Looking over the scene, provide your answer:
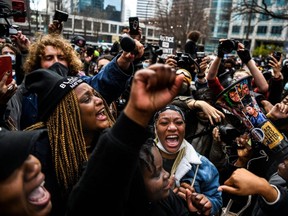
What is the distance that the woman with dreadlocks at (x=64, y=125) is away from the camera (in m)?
1.33

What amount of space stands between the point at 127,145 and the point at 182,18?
29604 millimetres

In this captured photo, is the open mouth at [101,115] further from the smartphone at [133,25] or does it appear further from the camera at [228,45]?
the camera at [228,45]

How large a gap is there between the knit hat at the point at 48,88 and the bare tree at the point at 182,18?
27.7 m

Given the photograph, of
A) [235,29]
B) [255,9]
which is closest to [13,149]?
[255,9]

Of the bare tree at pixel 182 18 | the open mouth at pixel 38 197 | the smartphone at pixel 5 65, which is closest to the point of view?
the open mouth at pixel 38 197

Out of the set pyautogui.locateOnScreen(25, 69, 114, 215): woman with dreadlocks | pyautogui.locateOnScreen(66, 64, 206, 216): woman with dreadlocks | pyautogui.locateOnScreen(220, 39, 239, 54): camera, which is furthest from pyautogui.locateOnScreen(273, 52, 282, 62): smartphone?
pyautogui.locateOnScreen(66, 64, 206, 216): woman with dreadlocks

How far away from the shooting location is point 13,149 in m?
0.92

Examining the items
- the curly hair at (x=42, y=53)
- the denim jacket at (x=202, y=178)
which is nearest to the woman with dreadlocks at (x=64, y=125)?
the denim jacket at (x=202, y=178)

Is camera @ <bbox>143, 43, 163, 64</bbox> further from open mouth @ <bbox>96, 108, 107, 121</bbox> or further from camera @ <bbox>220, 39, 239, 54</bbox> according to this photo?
open mouth @ <bbox>96, 108, 107, 121</bbox>

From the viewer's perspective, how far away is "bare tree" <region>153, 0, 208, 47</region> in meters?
28.4

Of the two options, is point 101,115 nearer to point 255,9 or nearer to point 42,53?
point 42,53

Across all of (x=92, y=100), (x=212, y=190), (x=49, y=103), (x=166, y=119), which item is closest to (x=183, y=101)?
(x=166, y=119)

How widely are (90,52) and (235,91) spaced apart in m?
4.94

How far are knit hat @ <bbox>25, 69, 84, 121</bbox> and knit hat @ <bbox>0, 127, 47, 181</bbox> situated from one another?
546mm
